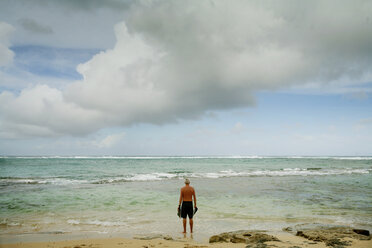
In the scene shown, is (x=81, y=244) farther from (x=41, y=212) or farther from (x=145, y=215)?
(x=41, y=212)

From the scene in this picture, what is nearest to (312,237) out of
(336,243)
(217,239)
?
(336,243)

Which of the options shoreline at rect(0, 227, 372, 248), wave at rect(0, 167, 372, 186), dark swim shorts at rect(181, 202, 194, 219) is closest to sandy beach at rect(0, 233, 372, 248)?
shoreline at rect(0, 227, 372, 248)

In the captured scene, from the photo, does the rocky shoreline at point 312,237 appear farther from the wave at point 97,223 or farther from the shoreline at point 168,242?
the wave at point 97,223

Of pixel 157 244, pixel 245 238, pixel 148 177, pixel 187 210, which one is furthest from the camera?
pixel 148 177

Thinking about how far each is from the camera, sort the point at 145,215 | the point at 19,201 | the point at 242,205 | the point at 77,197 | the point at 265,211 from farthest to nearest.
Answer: the point at 77,197 → the point at 19,201 → the point at 242,205 → the point at 265,211 → the point at 145,215

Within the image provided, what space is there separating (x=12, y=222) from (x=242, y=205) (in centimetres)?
1037

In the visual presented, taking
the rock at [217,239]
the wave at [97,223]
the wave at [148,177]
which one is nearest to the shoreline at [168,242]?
the rock at [217,239]

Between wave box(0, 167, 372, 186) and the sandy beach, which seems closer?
the sandy beach

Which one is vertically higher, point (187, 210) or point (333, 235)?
point (187, 210)

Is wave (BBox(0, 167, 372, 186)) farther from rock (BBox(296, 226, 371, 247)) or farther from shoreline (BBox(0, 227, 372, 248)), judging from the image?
rock (BBox(296, 226, 371, 247))

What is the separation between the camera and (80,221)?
9.85m

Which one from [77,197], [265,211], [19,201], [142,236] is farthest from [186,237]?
[19,201]

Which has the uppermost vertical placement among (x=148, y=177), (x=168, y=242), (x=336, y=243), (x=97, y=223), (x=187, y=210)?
(x=187, y=210)

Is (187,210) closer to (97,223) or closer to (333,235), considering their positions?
(97,223)
